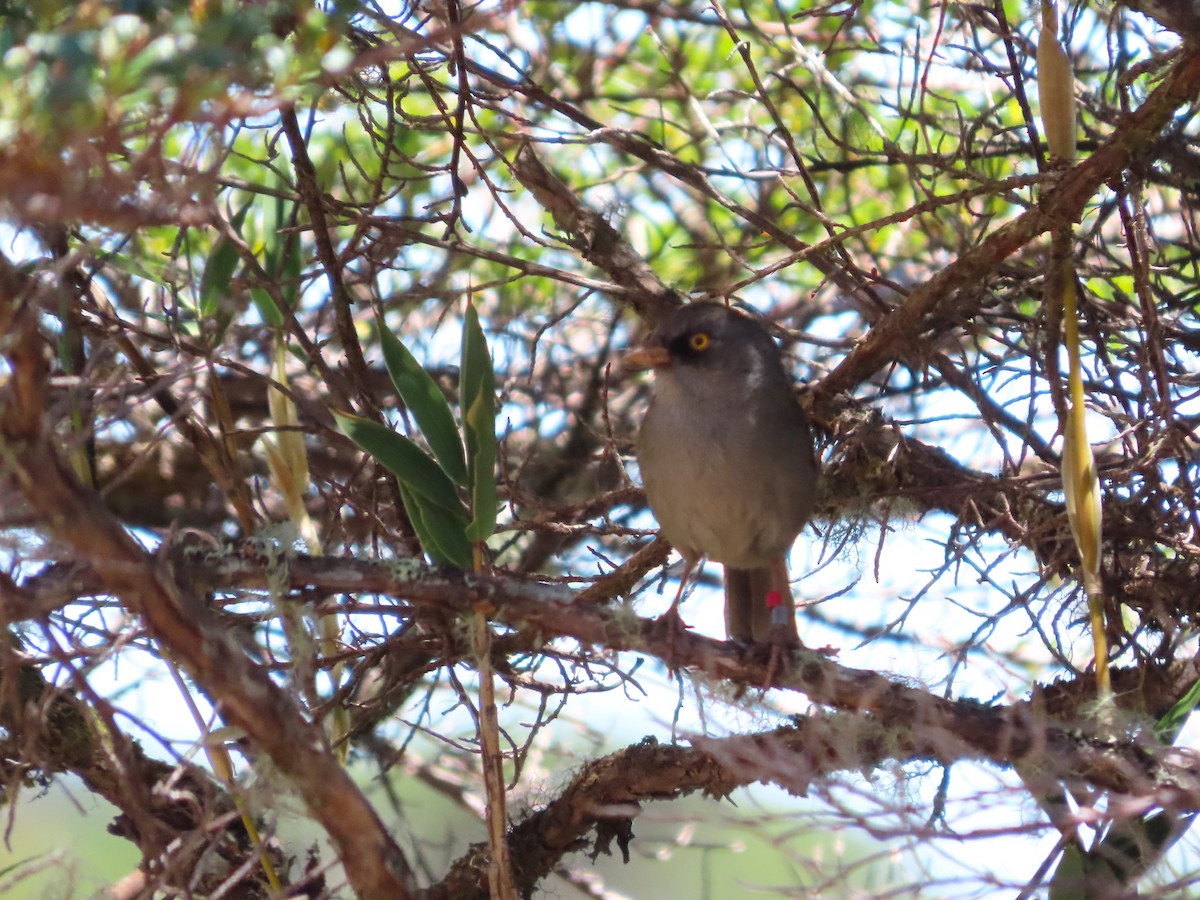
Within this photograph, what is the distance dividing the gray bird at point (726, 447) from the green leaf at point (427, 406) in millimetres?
1201

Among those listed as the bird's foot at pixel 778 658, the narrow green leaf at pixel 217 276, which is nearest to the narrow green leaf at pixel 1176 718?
the bird's foot at pixel 778 658

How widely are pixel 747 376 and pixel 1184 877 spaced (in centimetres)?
270

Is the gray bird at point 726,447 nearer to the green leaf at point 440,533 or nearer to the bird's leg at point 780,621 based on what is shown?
the bird's leg at point 780,621

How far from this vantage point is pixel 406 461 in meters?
3.51

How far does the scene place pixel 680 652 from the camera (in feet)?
11.5

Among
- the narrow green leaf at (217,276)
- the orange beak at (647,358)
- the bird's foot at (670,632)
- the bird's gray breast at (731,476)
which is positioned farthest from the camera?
the orange beak at (647,358)

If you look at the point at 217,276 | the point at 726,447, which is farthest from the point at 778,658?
the point at 217,276

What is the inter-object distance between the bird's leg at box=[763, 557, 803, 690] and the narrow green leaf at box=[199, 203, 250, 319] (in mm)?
2096

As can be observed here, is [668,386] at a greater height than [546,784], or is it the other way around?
[668,386]

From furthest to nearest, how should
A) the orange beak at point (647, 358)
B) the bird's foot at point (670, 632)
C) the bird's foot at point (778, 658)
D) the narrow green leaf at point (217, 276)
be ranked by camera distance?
the orange beak at point (647, 358) < the narrow green leaf at point (217, 276) < the bird's foot at point (778, 658) < the bird's foot at point (670, 632)

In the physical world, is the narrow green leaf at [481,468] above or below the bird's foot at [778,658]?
above

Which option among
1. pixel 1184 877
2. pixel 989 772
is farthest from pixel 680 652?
pixel 1184 877

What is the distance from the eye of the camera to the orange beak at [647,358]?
4797 millimetres

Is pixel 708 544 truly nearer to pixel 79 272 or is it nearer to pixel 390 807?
pixel 390 807
